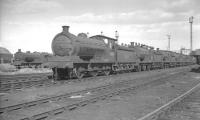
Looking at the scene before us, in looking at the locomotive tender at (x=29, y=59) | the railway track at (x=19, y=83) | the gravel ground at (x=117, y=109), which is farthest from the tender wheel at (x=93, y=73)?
the locomotive tender at (x=29, y=59)

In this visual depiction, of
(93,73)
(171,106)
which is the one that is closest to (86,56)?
(93,73)

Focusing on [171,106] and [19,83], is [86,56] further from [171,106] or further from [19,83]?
[171,106]

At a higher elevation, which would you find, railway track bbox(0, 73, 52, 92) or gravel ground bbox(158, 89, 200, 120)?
railway track bbox(0, 73, 52, 92)

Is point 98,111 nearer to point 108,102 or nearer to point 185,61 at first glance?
point 108,102

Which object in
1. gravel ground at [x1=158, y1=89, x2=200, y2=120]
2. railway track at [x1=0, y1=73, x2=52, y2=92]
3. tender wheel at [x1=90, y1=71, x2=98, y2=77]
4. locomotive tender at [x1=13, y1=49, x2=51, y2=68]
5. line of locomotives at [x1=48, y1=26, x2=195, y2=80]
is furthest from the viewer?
locomotive tender at [x1=13, y1=49, x2=51, y2=68]

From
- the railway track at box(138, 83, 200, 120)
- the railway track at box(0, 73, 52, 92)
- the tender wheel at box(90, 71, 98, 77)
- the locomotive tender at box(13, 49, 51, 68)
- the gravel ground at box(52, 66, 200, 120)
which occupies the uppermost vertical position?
the locomotive tender at box(13, 49, 51, 68)

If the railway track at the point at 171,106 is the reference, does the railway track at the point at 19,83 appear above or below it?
above

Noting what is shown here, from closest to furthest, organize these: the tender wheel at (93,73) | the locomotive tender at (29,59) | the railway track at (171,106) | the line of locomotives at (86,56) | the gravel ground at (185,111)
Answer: the railway track at (171,106)
the gravel ground at (185,111)
the line of locomotives at (86,56)
the tender wheel at (93,73)
the locomotive tender at (29,59)

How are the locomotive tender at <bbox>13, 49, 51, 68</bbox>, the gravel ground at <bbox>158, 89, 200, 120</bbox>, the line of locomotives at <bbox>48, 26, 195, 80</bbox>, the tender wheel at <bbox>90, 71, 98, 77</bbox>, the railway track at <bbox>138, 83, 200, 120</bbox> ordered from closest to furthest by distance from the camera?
the railway track at <bbox>138, 83, 200, 120</bbox>
the gravel ground at <bbox>158, 89, 200, 120</bbox>
the line of locomotives at <bbox>48, 26, 195, 80</bbox>
the tender wheel at <bbox>90, 71, 98, 77</bbox>
the locomotive tender at <bbox>13, 49, 51, 68</bbox>

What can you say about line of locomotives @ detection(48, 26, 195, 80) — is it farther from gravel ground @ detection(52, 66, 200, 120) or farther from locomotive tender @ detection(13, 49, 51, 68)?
locomotive tender @ detection(13, 49, 51, 68)

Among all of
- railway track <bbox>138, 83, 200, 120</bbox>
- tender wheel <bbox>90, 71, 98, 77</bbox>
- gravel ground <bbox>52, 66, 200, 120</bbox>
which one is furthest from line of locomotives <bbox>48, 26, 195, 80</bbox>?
railway track <bbox>138, 83, 200, 120</bbox>

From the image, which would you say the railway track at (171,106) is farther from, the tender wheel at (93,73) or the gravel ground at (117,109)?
the tender wheel at (93,73)

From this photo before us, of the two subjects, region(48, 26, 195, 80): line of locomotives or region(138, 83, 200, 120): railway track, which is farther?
region(48, 26, 195, 80): line of locomotives

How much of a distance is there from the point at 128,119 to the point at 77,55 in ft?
38.9
